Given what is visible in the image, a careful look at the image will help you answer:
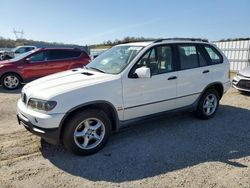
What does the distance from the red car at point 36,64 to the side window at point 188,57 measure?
22.4 ft

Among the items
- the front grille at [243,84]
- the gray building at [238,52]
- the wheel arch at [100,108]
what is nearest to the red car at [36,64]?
the front grille at [243,84]

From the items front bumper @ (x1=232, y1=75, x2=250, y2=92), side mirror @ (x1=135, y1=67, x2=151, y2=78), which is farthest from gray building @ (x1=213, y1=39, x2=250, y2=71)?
side mirror @ (x1=135, y1=67, x2=151, y2=78)

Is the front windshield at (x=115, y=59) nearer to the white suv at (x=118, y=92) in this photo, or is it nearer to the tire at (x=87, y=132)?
the white suv at (x=118, y=92)

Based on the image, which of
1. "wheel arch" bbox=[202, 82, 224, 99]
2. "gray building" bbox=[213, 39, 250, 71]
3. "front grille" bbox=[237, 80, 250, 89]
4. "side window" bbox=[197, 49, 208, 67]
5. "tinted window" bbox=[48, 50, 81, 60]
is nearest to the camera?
"side window" bbox=[197, 49, 208, 67]

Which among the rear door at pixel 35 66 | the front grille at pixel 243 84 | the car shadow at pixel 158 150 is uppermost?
the rear door at pixel 35 66

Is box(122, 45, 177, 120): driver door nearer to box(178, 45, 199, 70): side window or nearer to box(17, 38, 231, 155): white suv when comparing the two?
box(17, 38, 231, 155): white suv

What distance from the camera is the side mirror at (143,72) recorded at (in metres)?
4.30

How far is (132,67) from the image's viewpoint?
4500 millimetres

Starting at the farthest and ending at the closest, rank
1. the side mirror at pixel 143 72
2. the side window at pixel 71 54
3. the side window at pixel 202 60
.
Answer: the side window at pixel 71 54, the side window at pixel 202 60, the side mirror at pixel 143 72

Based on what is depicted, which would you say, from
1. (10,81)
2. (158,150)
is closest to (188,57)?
(158,150)

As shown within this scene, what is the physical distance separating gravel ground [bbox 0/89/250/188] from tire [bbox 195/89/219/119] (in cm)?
26

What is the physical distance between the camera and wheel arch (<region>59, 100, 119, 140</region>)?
3902mm

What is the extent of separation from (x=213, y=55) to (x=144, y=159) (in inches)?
124

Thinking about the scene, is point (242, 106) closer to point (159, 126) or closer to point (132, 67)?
point (159, 126)
